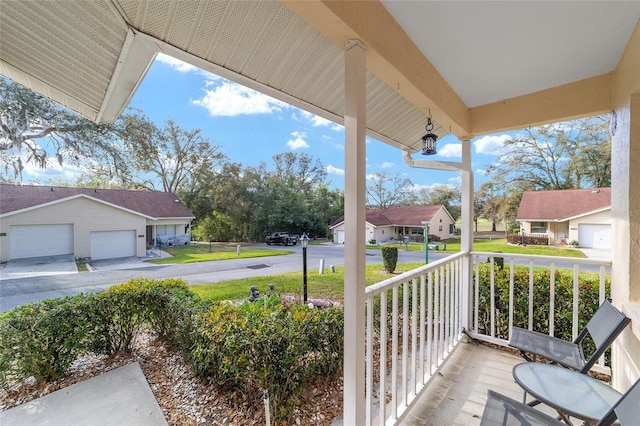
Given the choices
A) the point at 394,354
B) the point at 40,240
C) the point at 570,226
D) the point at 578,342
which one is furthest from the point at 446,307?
the point at 40,240

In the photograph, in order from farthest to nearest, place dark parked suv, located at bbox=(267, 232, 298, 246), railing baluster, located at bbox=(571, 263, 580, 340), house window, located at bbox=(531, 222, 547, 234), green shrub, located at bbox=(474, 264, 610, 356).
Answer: dark parked suv, located at bbox=(267, 232, 298, 246), house window, located at bbox=(531, 222, 547, 234), green shrub, located at bbox=(474, 264, 610, 356), railing baluster, located at bbox=(571, 263, 580, 340)

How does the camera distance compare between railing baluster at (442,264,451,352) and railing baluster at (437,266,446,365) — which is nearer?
railing baluster at (437,266,446,365)

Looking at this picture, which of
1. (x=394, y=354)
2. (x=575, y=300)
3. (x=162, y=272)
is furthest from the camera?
(x=162, y=272)

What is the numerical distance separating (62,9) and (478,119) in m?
2.92

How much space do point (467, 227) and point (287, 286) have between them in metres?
2.36

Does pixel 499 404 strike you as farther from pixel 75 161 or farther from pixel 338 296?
pixel 75 161

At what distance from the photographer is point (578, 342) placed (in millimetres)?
1666

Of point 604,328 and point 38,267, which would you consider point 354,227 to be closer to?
point 604,328

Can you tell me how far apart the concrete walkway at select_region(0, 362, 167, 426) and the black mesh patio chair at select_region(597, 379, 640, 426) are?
2.25m

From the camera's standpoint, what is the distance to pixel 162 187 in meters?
3.04

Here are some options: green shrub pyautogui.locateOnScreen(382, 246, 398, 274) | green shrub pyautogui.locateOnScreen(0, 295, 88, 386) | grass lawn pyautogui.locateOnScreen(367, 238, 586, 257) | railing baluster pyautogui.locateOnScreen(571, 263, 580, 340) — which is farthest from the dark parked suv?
railing baluster pyautogui.locateOnScreen(571, 263, 580, 340)

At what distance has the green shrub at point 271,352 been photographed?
5.08 feet

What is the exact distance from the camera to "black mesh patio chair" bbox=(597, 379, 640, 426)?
79 cm

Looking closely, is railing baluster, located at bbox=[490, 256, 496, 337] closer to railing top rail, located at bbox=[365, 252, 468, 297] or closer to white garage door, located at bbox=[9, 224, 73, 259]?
railing top rail, located at bbox=[365, 252, 468, 297]
